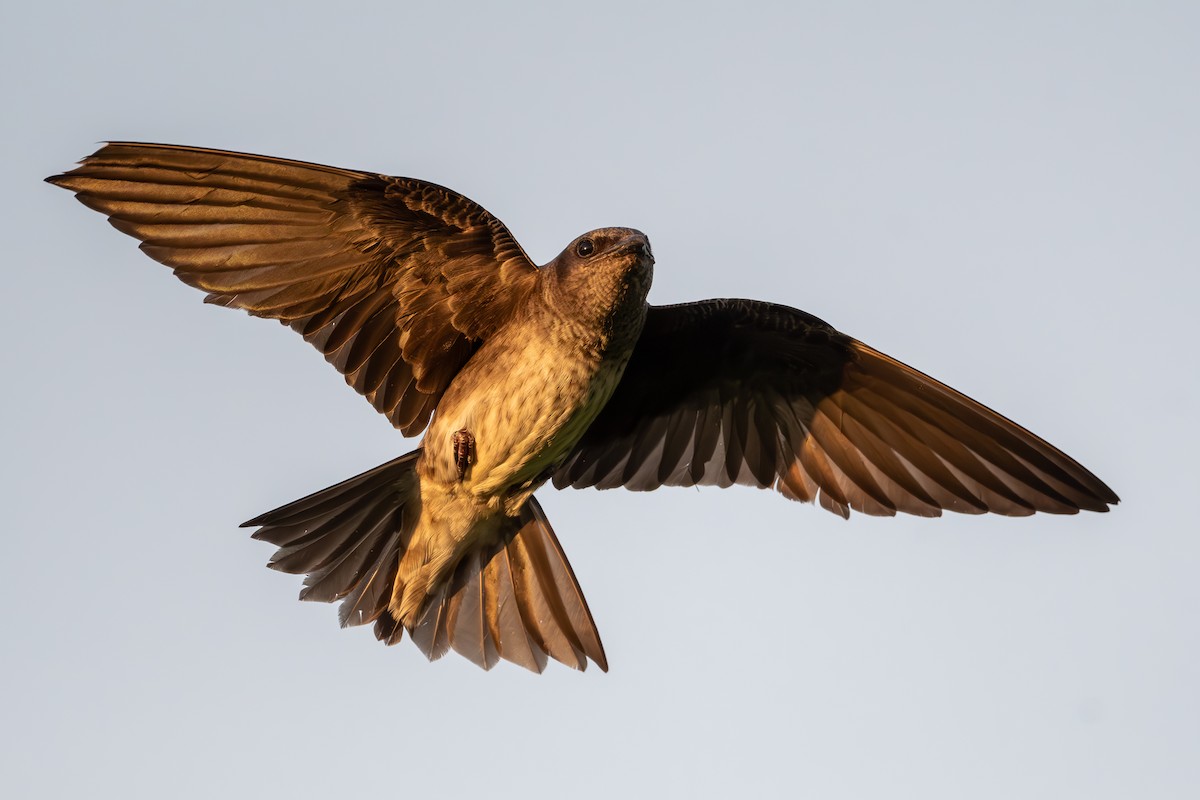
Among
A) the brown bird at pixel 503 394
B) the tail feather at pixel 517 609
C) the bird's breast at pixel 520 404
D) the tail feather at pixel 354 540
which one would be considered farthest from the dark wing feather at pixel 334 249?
the tail feather at pixel 517 609

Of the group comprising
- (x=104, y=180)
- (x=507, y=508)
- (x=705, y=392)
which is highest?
(x=104, y=180)

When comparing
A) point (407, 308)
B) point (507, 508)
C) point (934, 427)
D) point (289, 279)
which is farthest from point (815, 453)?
point (289, 279)

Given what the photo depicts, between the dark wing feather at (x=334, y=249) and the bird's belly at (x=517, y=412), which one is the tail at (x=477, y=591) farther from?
the dark wing feather at (x=334, y=249)

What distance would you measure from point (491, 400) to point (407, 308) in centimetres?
68

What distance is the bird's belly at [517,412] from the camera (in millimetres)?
7156

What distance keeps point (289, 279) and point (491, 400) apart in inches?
46.3

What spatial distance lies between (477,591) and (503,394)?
4.83 feet

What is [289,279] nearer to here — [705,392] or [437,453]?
[437,453]

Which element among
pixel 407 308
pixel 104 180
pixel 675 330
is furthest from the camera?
pixel 675 330

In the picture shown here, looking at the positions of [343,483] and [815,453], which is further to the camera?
[815,453]

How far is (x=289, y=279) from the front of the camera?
7.36 meters

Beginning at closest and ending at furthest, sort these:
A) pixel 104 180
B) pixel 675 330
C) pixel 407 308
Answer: pixel 104 180
pixel 407 308
pixel 675 330

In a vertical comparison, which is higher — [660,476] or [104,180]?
[104,180]

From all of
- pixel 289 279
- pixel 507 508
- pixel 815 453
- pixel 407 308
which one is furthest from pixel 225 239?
pixel 815 453
